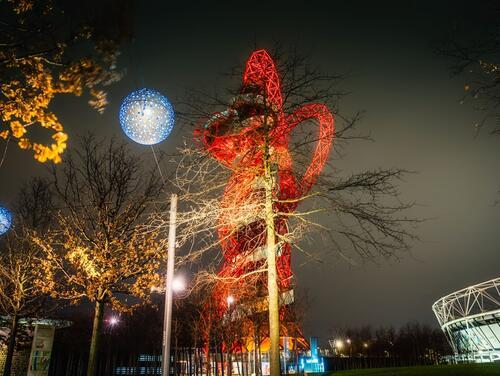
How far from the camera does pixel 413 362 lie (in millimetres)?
57750

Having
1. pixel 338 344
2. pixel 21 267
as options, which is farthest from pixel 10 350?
pixel 338 344

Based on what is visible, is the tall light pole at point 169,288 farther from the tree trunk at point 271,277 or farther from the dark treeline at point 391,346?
the dark treeline at point 391,346

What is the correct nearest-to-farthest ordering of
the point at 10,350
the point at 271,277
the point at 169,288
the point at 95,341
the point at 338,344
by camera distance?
1. the point at 271,277
2. the point at 169,288
3. the point at 95,341
4. the point at 10,350
5. the point at 338,344

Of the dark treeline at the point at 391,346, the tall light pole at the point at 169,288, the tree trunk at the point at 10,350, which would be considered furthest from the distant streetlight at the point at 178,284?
the dark treeline at the point at 391,346

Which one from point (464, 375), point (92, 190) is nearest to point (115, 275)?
point (92, 190)

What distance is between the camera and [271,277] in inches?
380

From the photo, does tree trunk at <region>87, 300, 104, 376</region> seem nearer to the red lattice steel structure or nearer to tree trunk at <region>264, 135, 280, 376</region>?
the red lattice steel structure

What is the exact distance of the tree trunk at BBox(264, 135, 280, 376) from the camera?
9133mm

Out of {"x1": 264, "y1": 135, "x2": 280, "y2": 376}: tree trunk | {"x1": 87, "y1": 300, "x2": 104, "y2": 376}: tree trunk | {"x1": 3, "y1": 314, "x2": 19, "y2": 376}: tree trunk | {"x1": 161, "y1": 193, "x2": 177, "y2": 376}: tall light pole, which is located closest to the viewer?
{"x1": 264, "y1": 135, "x2": 280, "y2": 376}: tree trunk

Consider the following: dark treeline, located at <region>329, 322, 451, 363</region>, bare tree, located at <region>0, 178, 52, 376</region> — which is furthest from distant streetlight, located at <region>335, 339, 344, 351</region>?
bare tree, located at <region>0, 178, 52, 376</region>

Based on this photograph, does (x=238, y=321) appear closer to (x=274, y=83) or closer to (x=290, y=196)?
(x=290, y=196)

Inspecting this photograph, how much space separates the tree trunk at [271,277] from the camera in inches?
360

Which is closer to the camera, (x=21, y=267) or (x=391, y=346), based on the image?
(x=21, y=267)

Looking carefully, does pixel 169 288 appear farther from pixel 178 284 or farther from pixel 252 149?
pixel 252 149
